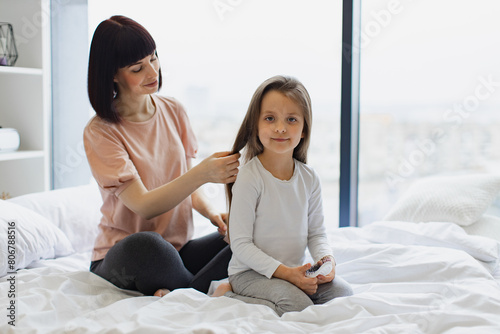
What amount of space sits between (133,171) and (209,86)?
3.78 ft

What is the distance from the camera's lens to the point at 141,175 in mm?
1471

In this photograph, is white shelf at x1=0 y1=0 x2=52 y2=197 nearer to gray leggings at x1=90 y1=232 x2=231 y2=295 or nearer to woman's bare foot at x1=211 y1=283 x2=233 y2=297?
gray leggings at x1=90 y1=232 x2=231 y2=295

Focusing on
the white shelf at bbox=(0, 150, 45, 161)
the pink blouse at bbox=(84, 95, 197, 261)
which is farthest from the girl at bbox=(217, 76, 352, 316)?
the white shelf at bbox=(0, 150, 45, 161)

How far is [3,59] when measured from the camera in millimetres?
2340

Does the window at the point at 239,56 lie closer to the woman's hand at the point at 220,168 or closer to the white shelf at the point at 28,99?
the white shelf at the point at 28,99

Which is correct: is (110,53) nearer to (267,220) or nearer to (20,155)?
(267,220)

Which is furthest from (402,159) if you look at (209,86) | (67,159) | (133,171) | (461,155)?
(67,159)

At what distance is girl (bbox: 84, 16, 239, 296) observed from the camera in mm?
1308

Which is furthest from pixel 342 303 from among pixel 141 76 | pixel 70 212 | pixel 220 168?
pixel 70 212

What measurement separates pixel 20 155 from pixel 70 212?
2.07 feet

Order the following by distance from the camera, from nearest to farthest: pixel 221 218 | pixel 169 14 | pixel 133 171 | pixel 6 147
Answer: pixel 133 171 < pixel 221 218 < pixel 6 147 < pixel 169 14

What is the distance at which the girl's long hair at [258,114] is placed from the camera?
51.4 inches

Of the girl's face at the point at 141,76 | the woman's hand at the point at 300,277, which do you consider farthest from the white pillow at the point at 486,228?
the girl's face at the point at 141,76

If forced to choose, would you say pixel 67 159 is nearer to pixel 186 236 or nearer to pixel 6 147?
pixel 6 147
